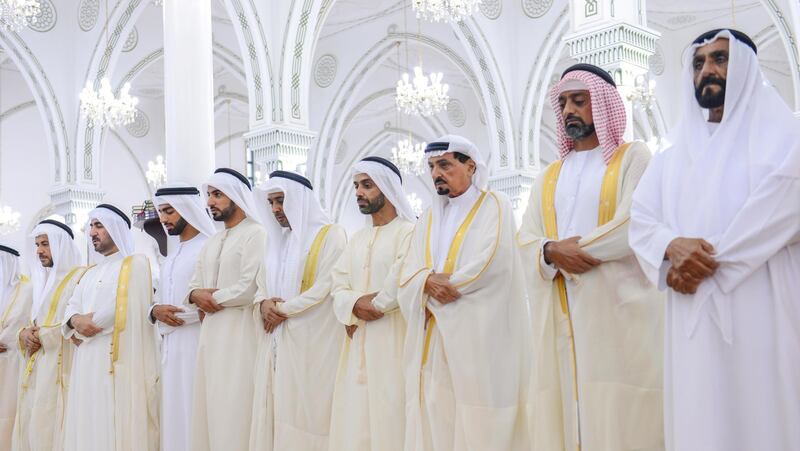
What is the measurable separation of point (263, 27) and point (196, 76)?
504 cm

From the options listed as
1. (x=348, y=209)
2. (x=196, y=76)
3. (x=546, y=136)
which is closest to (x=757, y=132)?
(x=196, y=76)

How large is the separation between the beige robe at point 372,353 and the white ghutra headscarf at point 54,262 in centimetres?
213

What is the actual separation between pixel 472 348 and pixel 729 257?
1108mm

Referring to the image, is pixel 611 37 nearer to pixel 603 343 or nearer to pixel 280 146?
pixel 280 146

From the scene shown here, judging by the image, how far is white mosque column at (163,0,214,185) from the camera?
5.45m

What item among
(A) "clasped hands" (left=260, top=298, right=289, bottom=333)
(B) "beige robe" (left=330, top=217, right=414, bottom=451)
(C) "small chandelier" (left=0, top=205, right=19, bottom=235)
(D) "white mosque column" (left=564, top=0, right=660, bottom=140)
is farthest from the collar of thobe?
(C) "small chandelier" (left=0, top=205, right=19, bottom=235)

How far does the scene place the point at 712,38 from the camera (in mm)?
2508

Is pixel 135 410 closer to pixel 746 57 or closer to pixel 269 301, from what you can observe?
pixel 269 301

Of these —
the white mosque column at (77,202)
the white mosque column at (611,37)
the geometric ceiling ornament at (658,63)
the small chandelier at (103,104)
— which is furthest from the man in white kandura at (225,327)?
the geometric ceiling ornament at (658,63)

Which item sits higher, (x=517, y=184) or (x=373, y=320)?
(x=517, y=184)

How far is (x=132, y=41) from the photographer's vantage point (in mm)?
12820

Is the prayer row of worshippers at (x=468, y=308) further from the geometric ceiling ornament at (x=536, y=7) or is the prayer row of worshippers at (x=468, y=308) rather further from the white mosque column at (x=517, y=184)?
the geometric ceiling ornament at (x=536, y=7)

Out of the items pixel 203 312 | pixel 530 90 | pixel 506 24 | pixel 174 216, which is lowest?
pixel 203 312

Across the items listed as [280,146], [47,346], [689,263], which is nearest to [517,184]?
[280,146]
